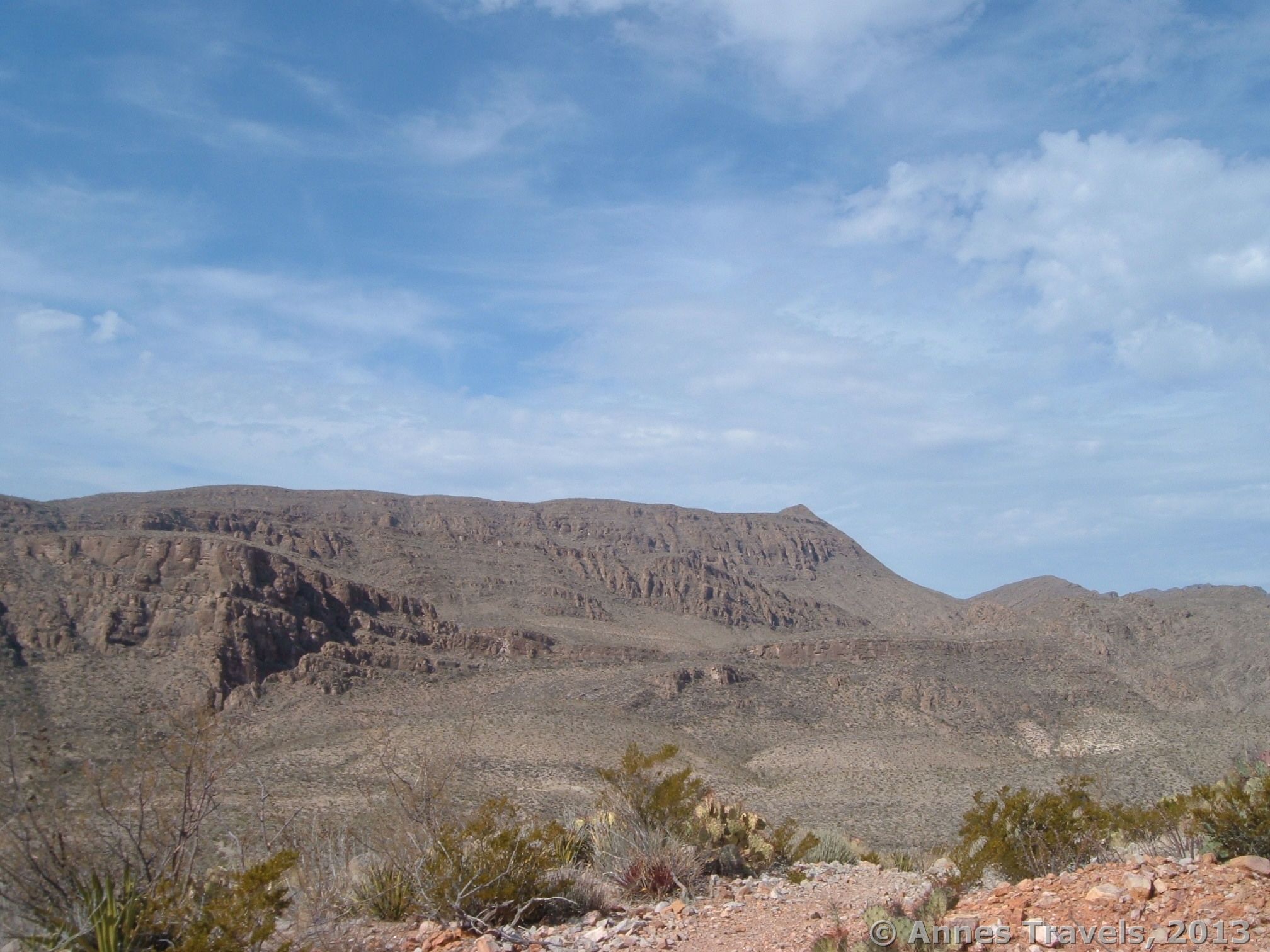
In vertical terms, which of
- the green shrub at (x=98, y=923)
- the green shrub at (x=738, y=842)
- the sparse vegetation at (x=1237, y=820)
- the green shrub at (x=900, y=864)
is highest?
the sparse vegetation at (x=1237, y=820)

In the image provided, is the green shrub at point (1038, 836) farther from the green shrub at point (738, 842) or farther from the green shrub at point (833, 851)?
the green shrub at point (833, 851)

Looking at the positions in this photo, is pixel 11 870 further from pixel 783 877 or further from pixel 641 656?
pixel 641 656

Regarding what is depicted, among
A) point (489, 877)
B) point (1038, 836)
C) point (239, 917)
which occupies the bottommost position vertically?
point (489, 877)

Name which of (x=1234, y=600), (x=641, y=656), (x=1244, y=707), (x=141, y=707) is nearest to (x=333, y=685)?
(x=141, y=707)

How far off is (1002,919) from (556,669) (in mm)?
56753

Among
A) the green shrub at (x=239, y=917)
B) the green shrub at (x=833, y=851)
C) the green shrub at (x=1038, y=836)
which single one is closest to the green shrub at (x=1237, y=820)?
the green shrub at (x=1038, y=836)

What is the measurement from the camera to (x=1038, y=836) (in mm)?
12273

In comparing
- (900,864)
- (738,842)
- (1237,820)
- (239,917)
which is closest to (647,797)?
(738,842)

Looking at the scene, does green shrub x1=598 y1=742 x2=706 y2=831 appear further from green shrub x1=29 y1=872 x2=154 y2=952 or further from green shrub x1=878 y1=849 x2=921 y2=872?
green shrub x1=29 y1=872 x2=154 y2=952

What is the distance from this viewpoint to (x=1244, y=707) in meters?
60.9

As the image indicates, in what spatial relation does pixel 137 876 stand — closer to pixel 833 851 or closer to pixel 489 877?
pixel 489 877

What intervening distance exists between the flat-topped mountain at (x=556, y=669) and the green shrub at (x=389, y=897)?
18718mm

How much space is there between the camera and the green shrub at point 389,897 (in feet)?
28.9

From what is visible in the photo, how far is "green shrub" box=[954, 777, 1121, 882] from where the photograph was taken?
39.1 feet
